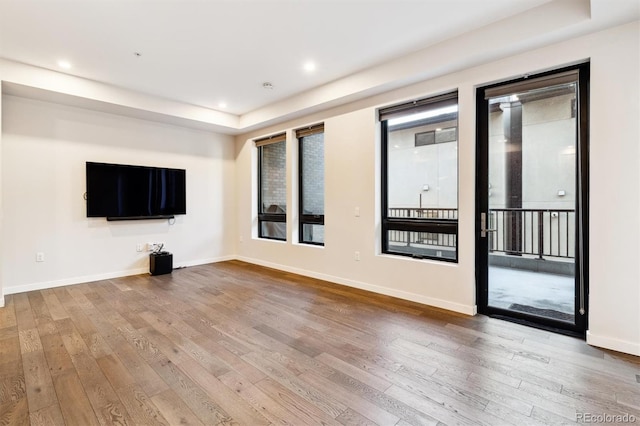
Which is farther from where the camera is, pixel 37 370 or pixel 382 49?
pixel 382 49

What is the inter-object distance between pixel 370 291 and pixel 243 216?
3.30 meters

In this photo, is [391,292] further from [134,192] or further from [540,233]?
[134,192]

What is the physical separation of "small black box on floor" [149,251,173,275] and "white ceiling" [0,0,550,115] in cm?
266

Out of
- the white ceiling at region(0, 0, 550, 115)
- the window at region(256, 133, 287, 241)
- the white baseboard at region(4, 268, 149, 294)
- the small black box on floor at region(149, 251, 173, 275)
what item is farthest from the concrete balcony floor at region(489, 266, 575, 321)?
the white baseboard at region(4, 268, 149, 294)

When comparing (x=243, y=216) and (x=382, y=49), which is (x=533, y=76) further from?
(x=243, y=216)

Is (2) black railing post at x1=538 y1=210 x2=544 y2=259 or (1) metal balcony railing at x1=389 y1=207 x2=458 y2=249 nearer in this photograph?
(2) black railing post at x1=538 y1=210 x2=544 y2=259

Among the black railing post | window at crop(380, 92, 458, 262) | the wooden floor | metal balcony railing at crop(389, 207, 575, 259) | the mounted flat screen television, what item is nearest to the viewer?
the wooden floor

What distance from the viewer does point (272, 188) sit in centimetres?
616

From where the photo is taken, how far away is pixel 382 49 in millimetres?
3420

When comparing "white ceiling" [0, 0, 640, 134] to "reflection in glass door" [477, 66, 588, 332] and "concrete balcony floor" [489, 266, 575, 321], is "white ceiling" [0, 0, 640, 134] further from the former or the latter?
"concrete balcony floor" [489, 266, 575, 321]

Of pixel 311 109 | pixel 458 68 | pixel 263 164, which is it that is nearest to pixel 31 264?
pixel 263 164

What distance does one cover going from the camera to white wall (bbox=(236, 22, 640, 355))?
249 centimetres

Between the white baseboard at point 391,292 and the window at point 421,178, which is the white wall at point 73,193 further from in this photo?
the window at point 421,178

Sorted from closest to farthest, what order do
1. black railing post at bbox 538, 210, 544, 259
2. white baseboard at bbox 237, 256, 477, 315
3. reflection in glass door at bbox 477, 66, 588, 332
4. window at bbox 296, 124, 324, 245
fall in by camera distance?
reflection in glass door at bbox 477, 66, 588, 332
black railing post at bbox 538, 210, 544, 259
white baseboard at bbox 237, 256, 477, 315
window at bbox 296, 124, 324, 245
